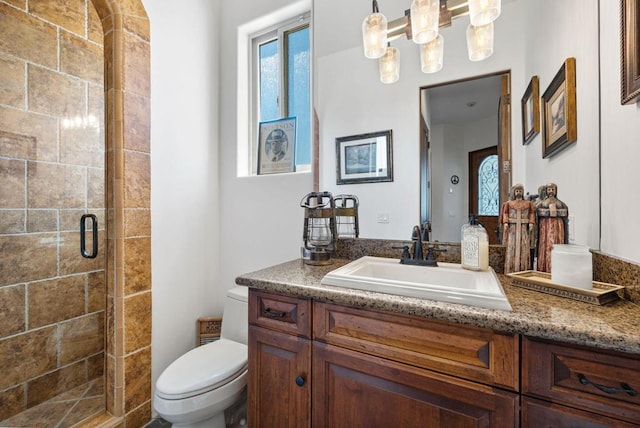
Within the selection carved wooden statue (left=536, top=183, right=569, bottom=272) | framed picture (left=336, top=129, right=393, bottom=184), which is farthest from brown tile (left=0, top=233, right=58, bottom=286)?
carved wooden statue (left=536, top=183, right=569, bottom=272)

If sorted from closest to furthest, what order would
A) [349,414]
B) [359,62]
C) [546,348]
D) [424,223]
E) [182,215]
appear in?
[546,348], [349,414], [424,223], [359,62], [182,215]

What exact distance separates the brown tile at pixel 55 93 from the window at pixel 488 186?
94.5 inches

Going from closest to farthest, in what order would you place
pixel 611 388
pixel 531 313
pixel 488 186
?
pixel 611 388, pixel 531 313, pixel 488 186

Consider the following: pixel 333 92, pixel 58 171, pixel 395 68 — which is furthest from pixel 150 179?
pixel 395 68

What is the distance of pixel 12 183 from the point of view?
62.8 inches

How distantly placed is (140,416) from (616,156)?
2.28m

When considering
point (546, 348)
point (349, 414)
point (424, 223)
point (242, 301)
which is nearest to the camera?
point (546, 348)

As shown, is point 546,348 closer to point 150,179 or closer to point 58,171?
point 150,179

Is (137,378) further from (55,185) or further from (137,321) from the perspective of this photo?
(55,185)

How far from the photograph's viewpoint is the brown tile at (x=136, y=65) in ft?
4.80

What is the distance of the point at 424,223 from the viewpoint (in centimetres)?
134

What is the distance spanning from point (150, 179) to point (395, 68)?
1428 mm

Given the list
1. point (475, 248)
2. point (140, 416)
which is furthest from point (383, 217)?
point (140, 416)

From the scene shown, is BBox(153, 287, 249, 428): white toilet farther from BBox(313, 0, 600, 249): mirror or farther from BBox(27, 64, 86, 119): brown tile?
BBox(27, 64, 86, 119): brown tile
